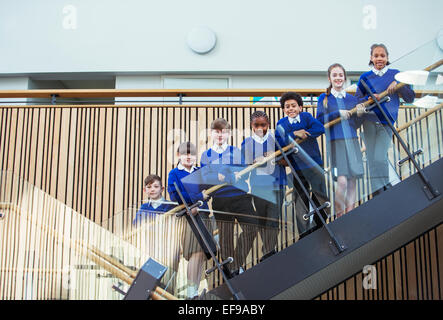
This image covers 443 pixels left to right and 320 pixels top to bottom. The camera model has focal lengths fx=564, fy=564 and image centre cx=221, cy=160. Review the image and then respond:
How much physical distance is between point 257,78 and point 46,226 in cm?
538

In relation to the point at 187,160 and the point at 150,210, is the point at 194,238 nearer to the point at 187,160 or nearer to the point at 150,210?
the point at 150,210

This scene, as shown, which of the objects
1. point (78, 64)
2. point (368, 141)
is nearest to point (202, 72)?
point (78, 64)

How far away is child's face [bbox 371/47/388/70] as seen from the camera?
483 cm

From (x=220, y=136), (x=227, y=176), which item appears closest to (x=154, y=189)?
(x=220, y=136)

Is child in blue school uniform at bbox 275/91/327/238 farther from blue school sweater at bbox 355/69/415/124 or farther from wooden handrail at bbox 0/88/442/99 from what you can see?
wooden handrail at bbox 0/88/442/99

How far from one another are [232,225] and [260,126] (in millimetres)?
994

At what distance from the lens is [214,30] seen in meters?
8.73

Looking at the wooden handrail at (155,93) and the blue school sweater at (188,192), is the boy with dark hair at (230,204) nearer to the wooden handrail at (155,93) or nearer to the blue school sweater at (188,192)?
the blue school sweater at (188,192)

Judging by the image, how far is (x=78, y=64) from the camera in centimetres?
871

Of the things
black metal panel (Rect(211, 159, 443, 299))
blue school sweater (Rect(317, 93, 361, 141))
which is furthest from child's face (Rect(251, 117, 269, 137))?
black metal panel (Rect(211, 159, 443, 299))

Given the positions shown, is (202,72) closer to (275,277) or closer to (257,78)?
(257,78)

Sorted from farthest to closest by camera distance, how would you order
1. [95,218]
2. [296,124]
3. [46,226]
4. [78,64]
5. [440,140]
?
[78,64]
[95,218]
[296,124]
[440,140]
[46,226]

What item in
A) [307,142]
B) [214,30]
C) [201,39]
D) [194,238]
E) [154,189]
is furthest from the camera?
[214,30]

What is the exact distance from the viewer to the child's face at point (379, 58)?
4.83 meters
